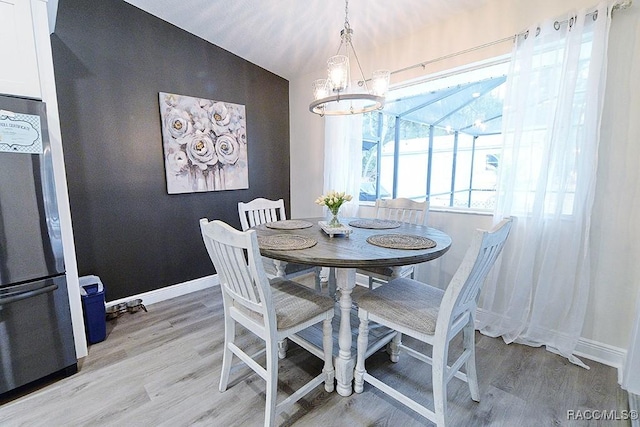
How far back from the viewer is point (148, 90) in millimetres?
2605

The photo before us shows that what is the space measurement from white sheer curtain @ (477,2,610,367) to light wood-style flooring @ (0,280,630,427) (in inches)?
11.1

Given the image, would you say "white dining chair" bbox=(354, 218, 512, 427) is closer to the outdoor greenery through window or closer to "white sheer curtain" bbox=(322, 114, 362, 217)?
"white sheer curtain" bbox=(322, 114, 362, 217)

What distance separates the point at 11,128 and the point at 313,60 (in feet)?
8.41

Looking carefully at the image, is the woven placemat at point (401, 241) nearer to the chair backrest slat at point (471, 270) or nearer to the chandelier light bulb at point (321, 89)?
the chair backrest slat at point (471, 270)

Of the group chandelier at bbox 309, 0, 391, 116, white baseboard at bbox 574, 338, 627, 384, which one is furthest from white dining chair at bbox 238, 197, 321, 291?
white baseboard at bbox 574, 338, 627, 384

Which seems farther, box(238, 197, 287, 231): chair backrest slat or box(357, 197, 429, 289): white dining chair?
box(238, 197, 287, 231): chair backrest slat

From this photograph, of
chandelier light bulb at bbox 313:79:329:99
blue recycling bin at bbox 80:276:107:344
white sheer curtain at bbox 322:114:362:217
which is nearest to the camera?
chandelier light bulb at bbox 313:79:329:99

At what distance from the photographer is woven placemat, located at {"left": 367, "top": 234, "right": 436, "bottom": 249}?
1526 mm

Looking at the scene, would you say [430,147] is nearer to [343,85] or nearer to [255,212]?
[343,85]

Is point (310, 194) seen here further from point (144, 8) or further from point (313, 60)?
point (144, 8)

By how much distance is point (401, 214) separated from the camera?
2.51 m

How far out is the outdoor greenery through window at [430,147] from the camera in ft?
10.3

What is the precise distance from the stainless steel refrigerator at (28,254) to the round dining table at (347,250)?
1.19 metres

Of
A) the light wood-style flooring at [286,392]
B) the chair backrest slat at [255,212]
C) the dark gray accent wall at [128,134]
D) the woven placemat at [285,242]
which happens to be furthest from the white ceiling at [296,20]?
the light wood-style flooring at [286,392]
